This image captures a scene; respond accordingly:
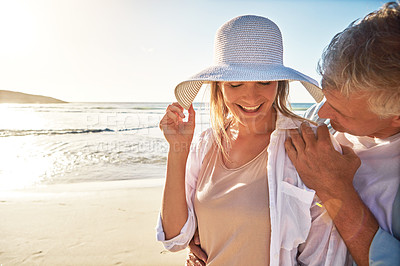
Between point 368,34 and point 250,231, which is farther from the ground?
point 368,34

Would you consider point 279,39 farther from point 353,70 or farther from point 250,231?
point 250,231

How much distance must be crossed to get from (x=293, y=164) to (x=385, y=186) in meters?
0.46

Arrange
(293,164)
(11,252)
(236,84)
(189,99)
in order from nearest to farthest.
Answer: (293,164) < (236,84) < (189,99) < (11,252)

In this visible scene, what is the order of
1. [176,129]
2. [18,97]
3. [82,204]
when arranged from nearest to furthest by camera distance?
1. [176,129]
2. [82,204]
3. [18,97]

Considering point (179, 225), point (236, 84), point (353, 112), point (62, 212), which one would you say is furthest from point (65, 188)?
point (353, 112)

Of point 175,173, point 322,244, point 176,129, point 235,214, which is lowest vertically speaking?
point 322,244

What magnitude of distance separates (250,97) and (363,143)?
0.70m

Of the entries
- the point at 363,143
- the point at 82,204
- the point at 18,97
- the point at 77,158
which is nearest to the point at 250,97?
the point at 363,143

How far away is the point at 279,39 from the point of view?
1.84 metres

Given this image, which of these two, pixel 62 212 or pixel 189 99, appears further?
pixel 62 212

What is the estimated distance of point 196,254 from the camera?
6.50 feet

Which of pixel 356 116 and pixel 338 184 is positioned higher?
pixel 356 116

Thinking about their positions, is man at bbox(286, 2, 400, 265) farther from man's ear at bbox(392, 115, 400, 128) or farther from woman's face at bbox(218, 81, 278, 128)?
woman's face at bbox(218, 81, 278, 128)

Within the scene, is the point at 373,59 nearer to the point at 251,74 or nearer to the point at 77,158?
the point at 251,74
